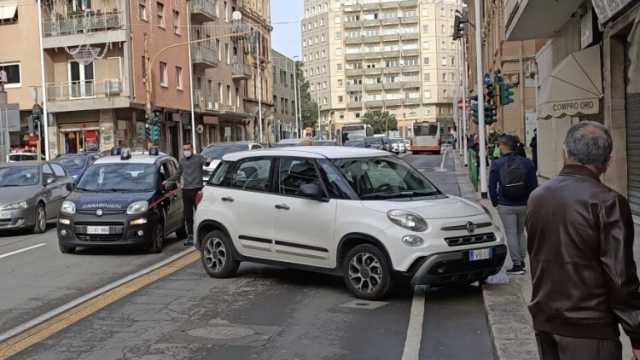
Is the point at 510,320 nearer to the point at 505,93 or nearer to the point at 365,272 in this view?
the point at 365,272

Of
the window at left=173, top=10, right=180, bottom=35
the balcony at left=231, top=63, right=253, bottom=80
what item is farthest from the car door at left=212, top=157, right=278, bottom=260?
the balcony at left=231, top=63, right=253, bottom=80

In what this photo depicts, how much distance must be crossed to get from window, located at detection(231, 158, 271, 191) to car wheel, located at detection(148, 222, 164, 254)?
3183mm

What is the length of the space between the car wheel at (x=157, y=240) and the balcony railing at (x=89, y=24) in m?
32.0

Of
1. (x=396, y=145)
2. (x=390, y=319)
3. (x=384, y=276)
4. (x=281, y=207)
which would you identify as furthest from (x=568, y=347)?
(x=396, y=145)

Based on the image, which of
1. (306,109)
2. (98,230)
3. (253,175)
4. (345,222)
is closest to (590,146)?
(345,222)

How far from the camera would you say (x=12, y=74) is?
44.2 metres

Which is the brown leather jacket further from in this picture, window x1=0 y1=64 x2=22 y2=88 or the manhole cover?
window x1=0 y1=64 x2=22 y2=88

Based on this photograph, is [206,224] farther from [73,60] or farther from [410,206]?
[73,60]

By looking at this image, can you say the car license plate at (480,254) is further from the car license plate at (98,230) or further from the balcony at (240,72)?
the balcony at (240,72)

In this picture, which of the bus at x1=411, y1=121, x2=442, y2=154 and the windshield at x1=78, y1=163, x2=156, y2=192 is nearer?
the windshield at x1=78, y1=163, x2=156, y2=192

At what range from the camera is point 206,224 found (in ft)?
34.6

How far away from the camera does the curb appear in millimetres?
6316

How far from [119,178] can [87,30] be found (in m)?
31.3

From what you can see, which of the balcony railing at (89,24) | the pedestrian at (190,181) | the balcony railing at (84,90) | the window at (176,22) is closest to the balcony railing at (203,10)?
the window at (176,22)
